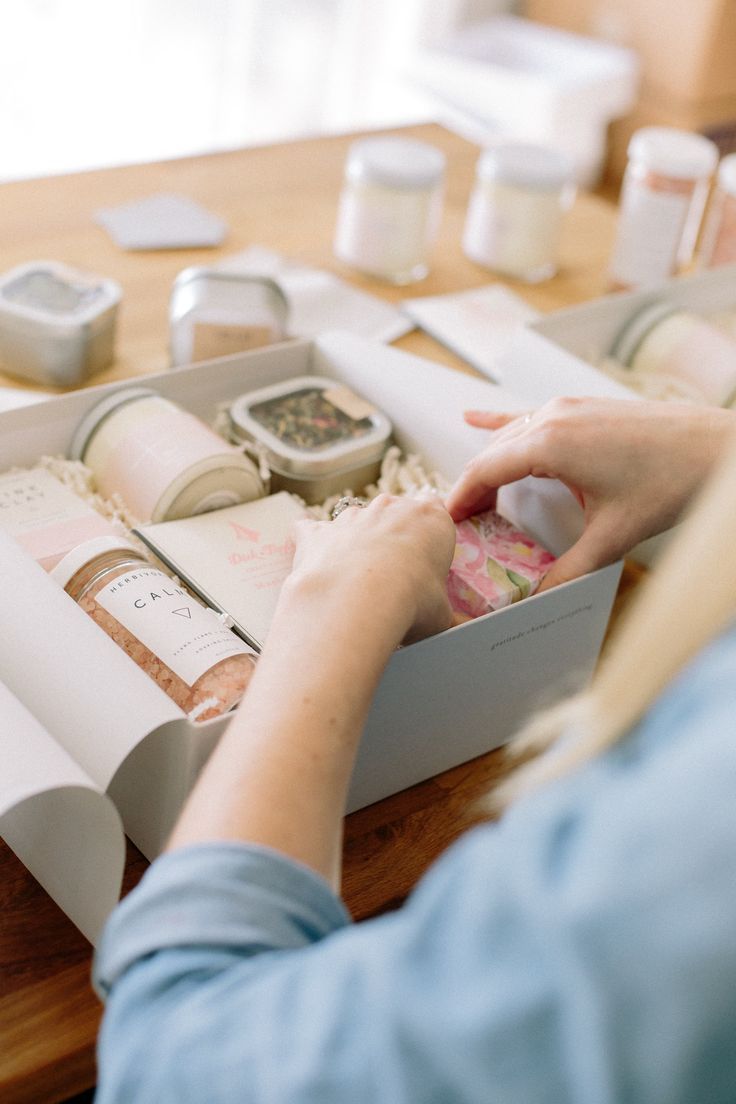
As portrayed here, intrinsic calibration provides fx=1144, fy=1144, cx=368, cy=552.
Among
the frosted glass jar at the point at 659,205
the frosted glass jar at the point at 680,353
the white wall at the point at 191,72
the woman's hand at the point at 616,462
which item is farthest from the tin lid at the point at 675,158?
the white wall at the point at 191,72

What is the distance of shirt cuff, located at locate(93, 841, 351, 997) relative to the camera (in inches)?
19.0

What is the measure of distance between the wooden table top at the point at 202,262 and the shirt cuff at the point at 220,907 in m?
0.14

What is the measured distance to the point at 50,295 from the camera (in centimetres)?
115

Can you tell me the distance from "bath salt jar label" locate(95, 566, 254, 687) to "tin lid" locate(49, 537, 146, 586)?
29 millimetres

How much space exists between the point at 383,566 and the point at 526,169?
93 centimetres

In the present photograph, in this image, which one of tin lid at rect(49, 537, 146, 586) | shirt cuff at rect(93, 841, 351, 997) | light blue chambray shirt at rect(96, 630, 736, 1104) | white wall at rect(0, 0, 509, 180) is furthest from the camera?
white wall at rect(0, 0, 509, 180)

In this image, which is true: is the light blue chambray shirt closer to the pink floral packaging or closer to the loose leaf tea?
the pink floral packaging

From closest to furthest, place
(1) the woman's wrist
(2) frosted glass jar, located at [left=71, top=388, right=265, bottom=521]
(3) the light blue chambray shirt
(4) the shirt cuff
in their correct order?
1. (3) the light blue chambray shirt
2. (4) the shirt cuff
3. (1) the woman's wrist
4. (2) frosted glass jar, located at [left=71, top=388, right=265, bottom=521]

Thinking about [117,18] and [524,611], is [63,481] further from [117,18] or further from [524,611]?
[117,18]

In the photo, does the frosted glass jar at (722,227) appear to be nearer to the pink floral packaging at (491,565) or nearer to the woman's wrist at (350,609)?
the pink floral packaging at (491,565)

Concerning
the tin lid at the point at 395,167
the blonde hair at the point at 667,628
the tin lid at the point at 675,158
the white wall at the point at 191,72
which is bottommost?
the white wall at the point at 191,72

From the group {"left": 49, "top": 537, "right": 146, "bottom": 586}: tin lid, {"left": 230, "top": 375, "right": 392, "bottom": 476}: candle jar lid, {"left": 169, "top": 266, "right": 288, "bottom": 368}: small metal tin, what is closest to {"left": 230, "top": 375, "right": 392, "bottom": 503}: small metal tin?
{"left": 230, "top": 375, "right": 392, "bottom": 476}: candle jar lid

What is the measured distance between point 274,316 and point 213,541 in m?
0.38

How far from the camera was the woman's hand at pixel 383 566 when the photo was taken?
65 cm
